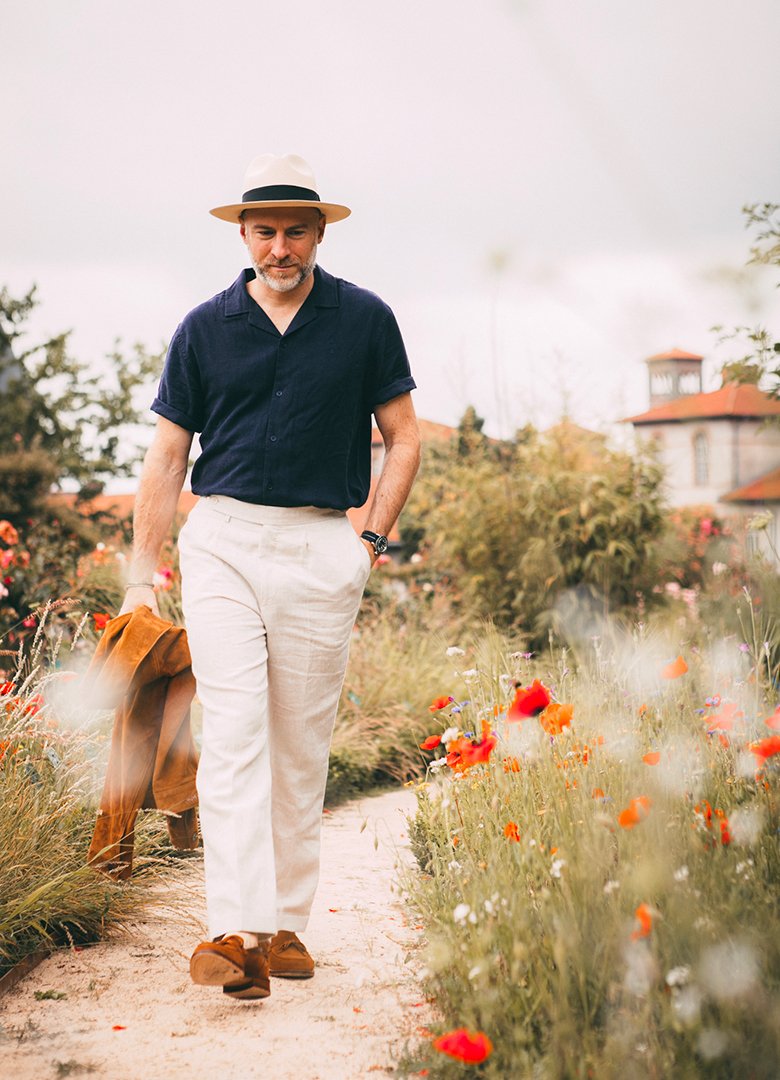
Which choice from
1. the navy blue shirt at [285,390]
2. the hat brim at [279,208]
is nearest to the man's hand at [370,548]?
the navy blue shirt at [285,390]

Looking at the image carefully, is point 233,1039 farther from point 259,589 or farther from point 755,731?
point 755,731

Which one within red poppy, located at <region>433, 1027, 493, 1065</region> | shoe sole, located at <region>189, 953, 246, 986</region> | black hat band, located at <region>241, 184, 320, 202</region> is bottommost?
shoe sole, located at <region>189, 953, 246, 986</region>

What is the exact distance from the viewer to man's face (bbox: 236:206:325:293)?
347 cm

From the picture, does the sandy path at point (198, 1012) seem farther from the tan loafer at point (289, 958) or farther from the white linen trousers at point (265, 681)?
the white linen trousers at point (265, 681)

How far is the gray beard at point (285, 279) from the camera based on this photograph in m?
3.46

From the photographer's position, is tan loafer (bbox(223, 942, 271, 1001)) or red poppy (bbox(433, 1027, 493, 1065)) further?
tan loafer (bbox(223, 942, 271, 1001))

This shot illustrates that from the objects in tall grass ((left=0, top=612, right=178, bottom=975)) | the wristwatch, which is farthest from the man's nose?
tall grass ((left=0, top=612, right=178, bottom=975))

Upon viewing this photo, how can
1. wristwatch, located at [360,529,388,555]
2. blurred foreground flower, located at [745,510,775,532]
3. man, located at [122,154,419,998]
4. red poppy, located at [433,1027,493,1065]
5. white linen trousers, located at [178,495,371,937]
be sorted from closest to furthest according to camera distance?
red poppy, located at [433,1027,493,1065], white linen trousers, located at [178,495,371,937], man, located at [122,154,419,998], wristwatch, located at [360,529,388,555], blurred foreground flower, located at [745,510,775,532]

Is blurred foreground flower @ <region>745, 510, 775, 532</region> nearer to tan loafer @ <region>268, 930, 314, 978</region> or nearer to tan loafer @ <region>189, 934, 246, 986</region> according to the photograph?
tan loafer @ <region>268, 930, 314, 978</region>

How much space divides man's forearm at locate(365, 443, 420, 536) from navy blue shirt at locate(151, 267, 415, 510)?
3.0 inches

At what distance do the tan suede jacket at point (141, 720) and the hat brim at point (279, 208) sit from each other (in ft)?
3.81

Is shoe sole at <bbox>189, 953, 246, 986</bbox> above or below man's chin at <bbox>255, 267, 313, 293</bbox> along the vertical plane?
below

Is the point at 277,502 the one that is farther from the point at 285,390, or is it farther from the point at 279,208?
the point at 279,208

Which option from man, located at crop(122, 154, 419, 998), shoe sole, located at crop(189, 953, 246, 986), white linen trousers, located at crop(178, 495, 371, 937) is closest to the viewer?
shoe sole, located at crop(189, 953, 246, 986)
